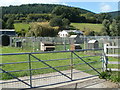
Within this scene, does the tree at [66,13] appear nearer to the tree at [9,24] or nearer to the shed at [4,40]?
the tree at [9,24]


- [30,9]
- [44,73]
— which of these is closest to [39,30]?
[44,73]

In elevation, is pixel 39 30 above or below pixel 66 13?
below

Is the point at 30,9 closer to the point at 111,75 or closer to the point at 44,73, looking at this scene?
the point at 44,73

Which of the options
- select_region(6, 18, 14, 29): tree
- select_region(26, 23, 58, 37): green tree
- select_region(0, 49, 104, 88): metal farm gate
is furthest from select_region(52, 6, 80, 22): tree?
select_region(0, 49, 104, 88): metal farm gate

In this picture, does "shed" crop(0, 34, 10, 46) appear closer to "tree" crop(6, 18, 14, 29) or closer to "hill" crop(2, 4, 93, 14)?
"tree" crop(6, 18, 14, 29)

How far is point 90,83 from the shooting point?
19.7 ft

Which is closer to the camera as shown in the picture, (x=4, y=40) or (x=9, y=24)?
(x=4, y=40)

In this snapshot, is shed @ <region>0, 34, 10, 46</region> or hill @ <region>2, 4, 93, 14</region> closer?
shed @ <region>0, 34, 10, 46</region>

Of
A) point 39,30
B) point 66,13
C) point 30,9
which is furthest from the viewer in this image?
point 30,9

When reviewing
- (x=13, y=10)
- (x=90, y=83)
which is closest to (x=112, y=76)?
(x=90, y=83)

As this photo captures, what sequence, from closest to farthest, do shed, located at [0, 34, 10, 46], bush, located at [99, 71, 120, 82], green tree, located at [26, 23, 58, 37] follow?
bush, located at [99, 71, 120, 82] → shed, located at [0, 34, 10, 46] → green tree, located at [26, 23, 58, 37]

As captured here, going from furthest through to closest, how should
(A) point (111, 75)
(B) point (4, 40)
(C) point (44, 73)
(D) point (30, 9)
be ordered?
(D) point (30, 9) → (B) point (4, 40) → (C) point (44, 73) → (A) point (111, 75)

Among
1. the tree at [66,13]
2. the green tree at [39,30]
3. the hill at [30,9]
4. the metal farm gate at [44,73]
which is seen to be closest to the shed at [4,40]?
the green tree at [39,30]

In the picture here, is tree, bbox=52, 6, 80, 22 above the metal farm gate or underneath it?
above
